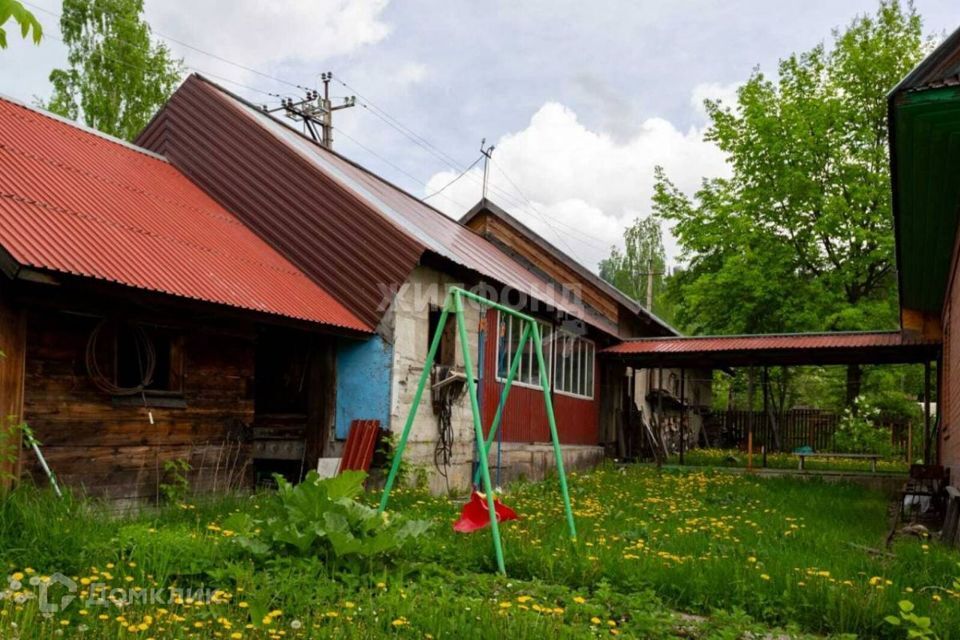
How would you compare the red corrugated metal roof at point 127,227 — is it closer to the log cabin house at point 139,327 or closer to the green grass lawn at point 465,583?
the log cabin house at point 139,327

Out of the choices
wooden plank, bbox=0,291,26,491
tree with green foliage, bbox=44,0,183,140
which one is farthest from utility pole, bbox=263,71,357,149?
wooden plank, bbox=0,291,26,491

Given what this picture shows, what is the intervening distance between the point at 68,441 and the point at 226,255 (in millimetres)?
3423

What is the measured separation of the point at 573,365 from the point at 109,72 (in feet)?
60.8

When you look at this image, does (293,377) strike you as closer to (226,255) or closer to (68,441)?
(226,255)

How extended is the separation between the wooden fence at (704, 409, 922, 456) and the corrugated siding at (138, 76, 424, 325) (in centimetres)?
1816

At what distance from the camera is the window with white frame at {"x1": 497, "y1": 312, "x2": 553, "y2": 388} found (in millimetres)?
14438

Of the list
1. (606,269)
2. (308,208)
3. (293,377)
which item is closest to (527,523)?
(293,377)

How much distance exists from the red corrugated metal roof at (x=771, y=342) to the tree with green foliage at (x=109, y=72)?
1755cm

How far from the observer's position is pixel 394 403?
1151 cm

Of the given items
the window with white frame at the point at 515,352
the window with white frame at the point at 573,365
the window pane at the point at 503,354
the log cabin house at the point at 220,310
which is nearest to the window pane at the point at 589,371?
the window with white frame at the point at 573,365

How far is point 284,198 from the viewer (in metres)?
13.0

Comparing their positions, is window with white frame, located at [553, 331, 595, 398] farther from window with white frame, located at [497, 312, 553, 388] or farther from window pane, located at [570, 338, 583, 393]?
window with white frame, located at [497, 312, 553, 388]

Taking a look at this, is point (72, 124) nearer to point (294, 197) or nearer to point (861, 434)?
point (294, 197)

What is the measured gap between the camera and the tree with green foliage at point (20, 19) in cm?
257
